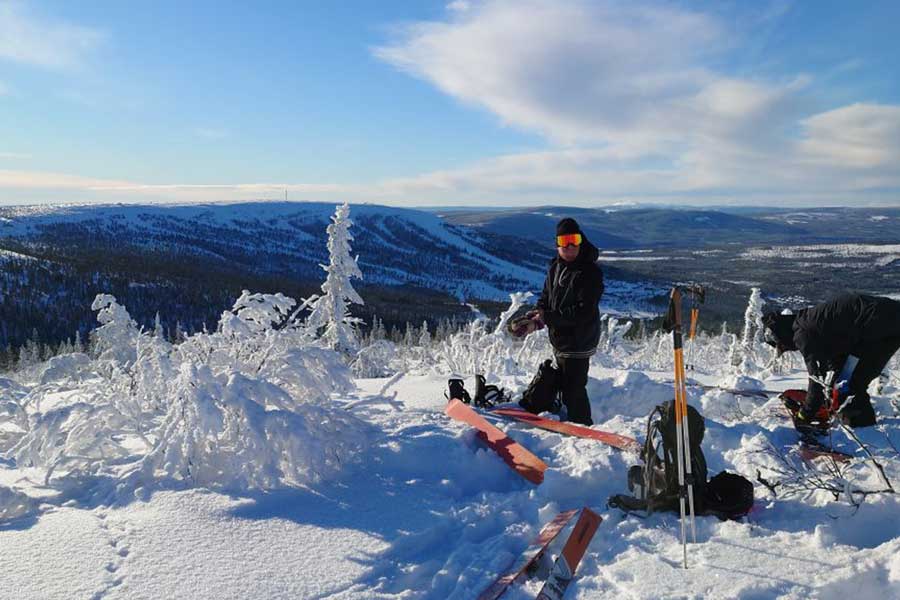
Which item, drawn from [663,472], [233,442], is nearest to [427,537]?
[663,472]

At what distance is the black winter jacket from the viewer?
5211mm

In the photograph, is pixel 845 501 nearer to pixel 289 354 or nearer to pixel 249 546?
pixel 249 546

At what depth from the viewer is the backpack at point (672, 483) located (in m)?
3.69

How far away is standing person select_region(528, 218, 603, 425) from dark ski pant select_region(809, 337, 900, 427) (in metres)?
2.17

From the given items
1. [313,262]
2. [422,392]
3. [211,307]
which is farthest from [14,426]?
[313,262]

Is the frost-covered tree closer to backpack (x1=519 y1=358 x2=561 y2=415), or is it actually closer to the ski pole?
backpack (x1=519 y1=358 x2=561 y2=415)

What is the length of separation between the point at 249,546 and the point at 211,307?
112 m

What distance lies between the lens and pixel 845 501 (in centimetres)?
359

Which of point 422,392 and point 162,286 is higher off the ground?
point 422,392

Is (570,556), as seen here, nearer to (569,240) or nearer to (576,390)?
(576,390)

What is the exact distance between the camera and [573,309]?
557cm

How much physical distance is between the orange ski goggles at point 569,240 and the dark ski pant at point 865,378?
8.88ft

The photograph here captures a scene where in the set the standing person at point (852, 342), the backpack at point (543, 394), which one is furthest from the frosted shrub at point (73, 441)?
the standing person at point (852, 342)

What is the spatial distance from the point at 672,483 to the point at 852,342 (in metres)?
2.91
